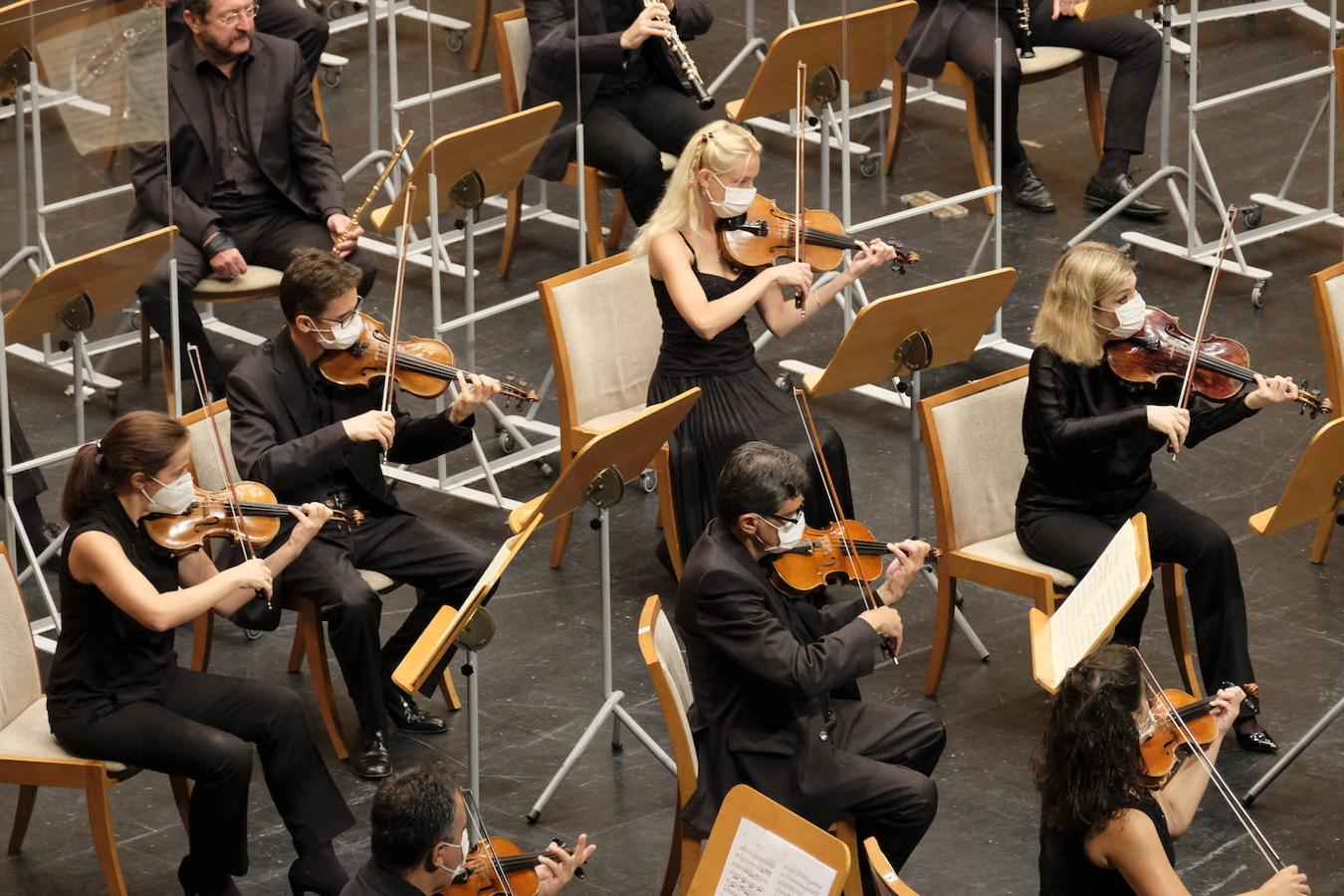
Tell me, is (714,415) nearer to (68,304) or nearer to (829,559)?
(829,559)

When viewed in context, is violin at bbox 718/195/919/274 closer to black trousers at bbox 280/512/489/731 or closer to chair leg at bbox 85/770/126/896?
black trousers at bbox 280/512/489/731

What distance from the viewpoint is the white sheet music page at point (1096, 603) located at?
4.64 metres

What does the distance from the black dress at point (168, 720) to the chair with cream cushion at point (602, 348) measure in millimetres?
1477

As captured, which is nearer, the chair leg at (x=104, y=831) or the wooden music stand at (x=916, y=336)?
the chair leg at (x=104, y=831)

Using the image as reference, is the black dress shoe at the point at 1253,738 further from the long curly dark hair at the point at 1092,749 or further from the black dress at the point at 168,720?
the black dress at the point at 168,720

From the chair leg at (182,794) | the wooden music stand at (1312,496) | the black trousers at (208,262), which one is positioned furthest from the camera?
the black trousers at (208,262)

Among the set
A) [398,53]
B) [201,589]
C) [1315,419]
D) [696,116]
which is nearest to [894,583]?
[201,589]

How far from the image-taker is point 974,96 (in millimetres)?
7934

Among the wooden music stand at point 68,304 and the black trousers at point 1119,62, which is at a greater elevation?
the wooden music stand at point 68,304

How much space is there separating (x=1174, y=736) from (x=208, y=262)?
3648mm

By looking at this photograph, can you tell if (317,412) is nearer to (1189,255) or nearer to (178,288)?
(178,288)

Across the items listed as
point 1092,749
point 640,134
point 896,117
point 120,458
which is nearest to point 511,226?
point 640,134

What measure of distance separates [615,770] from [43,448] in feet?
6.69

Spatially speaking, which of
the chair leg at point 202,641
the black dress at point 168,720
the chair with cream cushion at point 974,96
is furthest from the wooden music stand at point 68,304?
the chair with cream cushion at point 974,96
